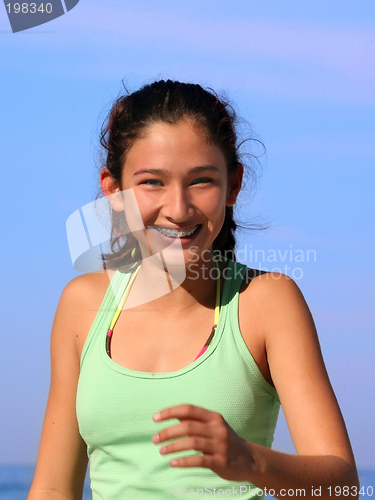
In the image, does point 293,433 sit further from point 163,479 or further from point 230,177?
point 230,177

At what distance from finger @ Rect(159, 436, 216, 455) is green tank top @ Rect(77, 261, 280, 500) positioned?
0.64m

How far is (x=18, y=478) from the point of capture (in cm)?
978

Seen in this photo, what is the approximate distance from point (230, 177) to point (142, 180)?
0.37m

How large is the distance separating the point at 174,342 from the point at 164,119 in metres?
0.78

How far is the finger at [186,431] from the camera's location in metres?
1.28

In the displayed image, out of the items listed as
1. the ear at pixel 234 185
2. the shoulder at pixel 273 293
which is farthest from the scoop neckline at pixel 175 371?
the ear at pixel 234 185

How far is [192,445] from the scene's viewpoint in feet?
4.19

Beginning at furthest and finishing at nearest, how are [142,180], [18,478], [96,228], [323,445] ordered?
[18,478]
[96,228]
[142,180]
[323,445]

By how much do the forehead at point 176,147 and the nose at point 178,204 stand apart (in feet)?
0.26

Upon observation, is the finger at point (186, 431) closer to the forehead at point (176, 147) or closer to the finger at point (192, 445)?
the finger at point (192, 445)

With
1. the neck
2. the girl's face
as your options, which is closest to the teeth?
the girl's face

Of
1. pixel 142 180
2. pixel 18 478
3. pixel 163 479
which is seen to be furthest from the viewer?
pixel 18 478

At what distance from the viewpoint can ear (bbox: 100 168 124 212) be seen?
93.1 inches

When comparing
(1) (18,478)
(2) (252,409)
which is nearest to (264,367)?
(2) (252,409)
